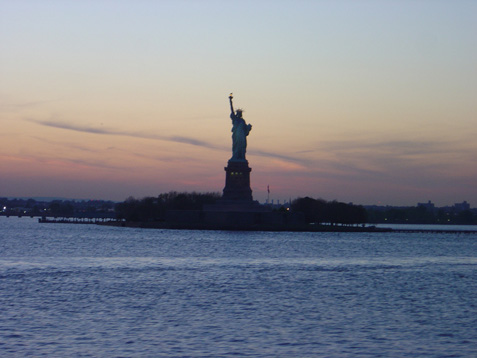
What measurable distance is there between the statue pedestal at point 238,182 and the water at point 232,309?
50.6 metres

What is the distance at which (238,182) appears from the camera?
9862 centimetres

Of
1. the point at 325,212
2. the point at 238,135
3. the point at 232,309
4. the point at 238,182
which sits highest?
the point at 238,135

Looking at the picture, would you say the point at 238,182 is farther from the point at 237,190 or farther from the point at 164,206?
the point at 164,206

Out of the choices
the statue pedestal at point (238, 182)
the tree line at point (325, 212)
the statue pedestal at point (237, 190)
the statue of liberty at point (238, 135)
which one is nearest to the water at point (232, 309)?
the statue pedestal at point (238, 182)

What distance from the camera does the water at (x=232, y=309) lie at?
1895cm

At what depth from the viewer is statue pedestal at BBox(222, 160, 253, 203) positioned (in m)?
98.1

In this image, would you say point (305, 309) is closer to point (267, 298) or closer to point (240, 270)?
point (267, 298)

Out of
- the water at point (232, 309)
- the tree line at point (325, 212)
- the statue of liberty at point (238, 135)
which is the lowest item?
the water at point (232, 309)

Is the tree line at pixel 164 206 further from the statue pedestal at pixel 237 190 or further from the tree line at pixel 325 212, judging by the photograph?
the statue pedestal at pixel 237 190

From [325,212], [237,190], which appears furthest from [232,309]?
[325,212]

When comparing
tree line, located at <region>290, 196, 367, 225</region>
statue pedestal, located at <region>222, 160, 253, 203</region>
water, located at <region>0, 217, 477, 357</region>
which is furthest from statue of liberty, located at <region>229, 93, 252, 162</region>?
water, located at <region>0, 217, 477, 357</region>

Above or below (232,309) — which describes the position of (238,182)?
above

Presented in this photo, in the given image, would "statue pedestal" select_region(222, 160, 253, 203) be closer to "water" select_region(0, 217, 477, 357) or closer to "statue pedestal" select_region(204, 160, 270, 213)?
"statue pedestal" select_region(204, 160, 270, 213)

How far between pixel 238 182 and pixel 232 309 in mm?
73110
